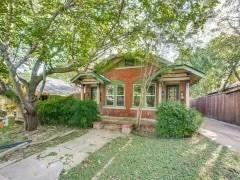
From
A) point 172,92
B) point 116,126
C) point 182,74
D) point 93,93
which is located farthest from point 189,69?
point 93,93

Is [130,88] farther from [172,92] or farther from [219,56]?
[219,56]

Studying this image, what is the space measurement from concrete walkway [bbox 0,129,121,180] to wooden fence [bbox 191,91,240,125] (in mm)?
9440

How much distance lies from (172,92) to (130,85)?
10.00ft

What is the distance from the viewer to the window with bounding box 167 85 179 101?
47.1ft

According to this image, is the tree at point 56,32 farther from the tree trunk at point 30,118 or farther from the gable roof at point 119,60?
the gable roof at point 119,60

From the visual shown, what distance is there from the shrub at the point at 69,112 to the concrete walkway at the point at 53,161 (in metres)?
2.94

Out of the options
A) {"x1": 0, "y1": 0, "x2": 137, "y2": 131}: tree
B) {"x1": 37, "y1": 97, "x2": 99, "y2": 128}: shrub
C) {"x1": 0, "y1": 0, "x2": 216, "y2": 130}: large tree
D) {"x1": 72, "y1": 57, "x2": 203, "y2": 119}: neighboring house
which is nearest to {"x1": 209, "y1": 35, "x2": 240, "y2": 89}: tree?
{"x1": 72, "y1": 57, "x2": 203, "y2": 119}: neighboring house

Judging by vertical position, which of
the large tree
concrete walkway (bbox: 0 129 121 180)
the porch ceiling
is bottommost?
concrete walkway (bbox: 0 129 121 180)

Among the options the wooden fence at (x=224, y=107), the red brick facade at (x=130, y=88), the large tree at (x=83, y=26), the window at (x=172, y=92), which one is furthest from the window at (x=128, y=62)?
the wooden fence at (x=224, y=107)

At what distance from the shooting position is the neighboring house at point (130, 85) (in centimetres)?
1359

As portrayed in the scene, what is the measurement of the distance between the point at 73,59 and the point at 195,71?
678cm

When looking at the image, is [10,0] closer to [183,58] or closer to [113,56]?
[113,56]

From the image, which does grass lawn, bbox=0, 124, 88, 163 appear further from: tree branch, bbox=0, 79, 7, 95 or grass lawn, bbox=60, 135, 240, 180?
grass lawn, bbox=60, 135, 240, 180

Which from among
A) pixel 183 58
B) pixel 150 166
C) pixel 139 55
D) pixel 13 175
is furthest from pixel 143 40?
pixel 13 175
